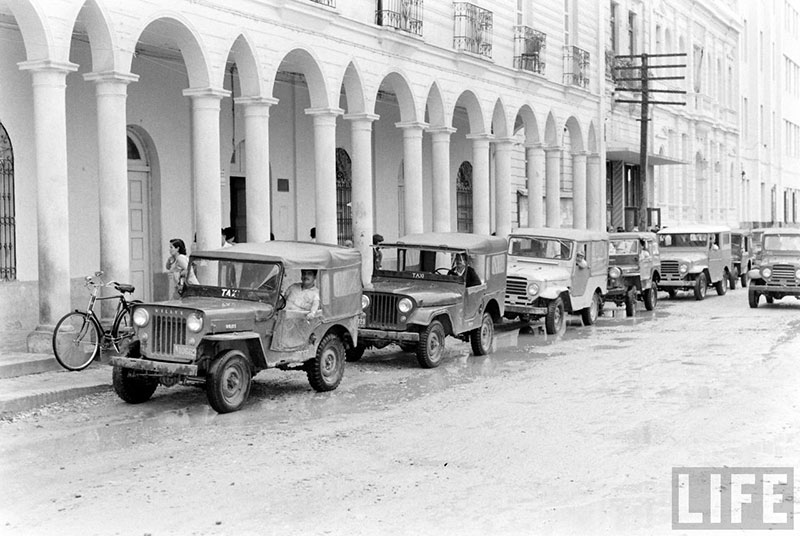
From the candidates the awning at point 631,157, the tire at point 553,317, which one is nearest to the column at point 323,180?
the tire at point 553,317

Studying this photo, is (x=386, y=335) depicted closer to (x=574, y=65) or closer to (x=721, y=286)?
(x=721, y=286)

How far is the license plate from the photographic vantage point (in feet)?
33.5

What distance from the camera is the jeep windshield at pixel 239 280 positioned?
11.2m

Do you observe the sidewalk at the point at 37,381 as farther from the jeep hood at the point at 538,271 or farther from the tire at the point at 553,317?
the tire at the point at 553,317

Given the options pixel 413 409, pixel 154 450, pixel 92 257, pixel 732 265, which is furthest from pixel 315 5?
pixel 732 265

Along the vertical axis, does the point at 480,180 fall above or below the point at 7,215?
above

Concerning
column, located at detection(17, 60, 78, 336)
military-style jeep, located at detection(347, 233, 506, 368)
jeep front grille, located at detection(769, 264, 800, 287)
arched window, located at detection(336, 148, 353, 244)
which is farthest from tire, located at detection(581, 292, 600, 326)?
column, located at detection(17, 60, 78, 336)

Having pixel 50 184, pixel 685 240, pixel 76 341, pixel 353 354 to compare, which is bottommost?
pixel 353 354

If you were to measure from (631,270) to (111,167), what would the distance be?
12.3m

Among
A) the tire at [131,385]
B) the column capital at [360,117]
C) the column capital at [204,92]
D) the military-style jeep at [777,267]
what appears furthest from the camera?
the military-style jeep at [777,267]

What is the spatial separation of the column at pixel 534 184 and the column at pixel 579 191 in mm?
3222

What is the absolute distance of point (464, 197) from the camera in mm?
31422

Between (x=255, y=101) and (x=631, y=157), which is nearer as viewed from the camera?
(x=255, y=101)

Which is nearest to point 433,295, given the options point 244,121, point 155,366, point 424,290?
point 424,290
